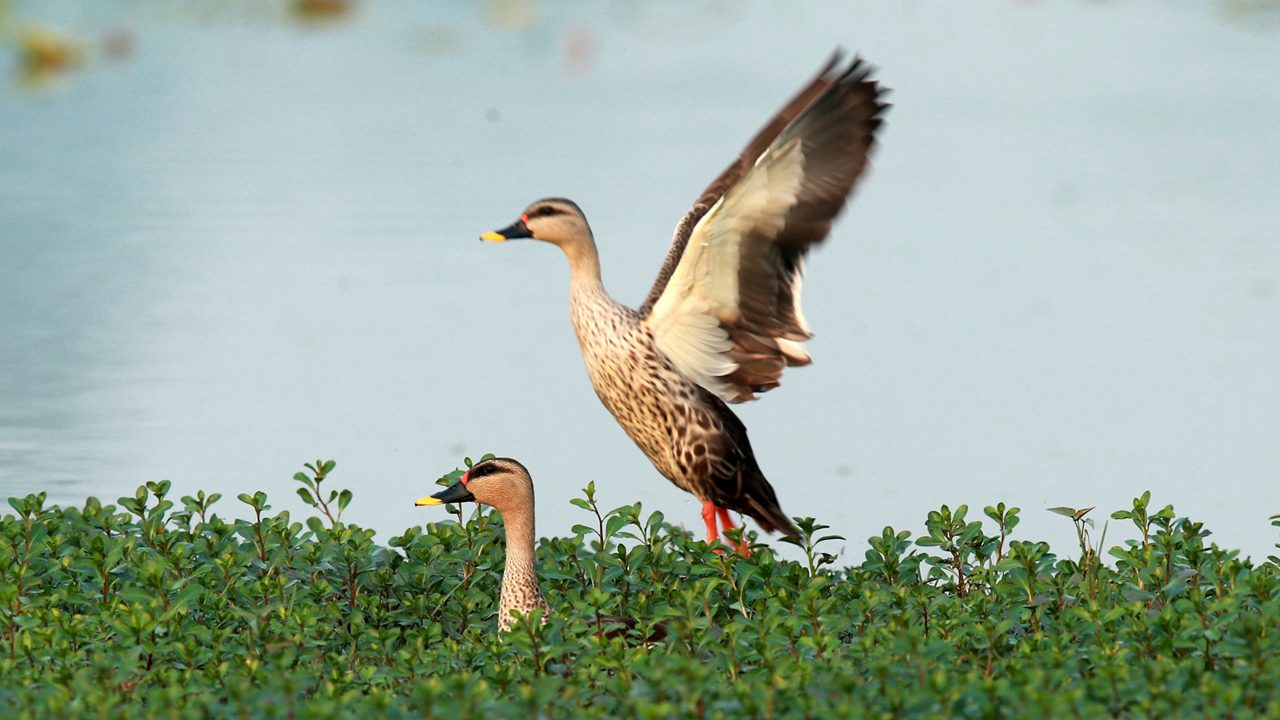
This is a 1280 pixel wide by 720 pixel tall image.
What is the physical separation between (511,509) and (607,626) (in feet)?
2.86

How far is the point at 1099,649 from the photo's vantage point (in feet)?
22.6

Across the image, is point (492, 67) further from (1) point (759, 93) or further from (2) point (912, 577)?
(2) point (912, 577)

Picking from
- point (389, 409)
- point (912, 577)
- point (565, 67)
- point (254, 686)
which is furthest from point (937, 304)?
point (565, 67)

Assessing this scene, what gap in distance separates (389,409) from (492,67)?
483 inches

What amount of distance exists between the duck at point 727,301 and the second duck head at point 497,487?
3.12 ft

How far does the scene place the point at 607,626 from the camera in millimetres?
7445

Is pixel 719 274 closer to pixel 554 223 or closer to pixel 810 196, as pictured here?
pixel 810 196

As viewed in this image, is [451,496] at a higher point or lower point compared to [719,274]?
lower

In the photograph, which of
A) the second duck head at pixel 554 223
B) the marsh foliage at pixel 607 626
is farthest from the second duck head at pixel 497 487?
the second duck head at pixel 554 223

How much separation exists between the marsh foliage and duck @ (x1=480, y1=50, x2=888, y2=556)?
2.31ft

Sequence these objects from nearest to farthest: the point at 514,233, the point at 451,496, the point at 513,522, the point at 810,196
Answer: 1. the point at 513,522
2. the point at 451,496
3. the point at 810,196
4. the point at 514,233

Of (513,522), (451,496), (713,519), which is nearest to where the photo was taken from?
(513,522)

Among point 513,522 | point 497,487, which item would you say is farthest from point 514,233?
point 513,522

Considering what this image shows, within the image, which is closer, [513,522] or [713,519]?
[513,522]
